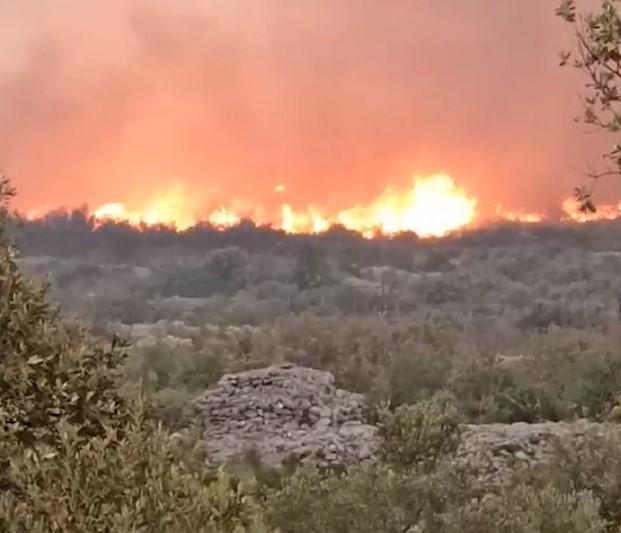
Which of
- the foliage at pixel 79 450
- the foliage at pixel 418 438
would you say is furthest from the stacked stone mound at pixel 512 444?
the foliage at pixel 79 450

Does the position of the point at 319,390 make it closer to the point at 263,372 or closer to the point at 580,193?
the point at 263,372

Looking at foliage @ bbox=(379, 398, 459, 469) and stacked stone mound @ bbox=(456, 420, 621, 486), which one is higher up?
foliage @ bbox=(379, 398, 459, 469)

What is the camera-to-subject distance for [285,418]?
141 feet

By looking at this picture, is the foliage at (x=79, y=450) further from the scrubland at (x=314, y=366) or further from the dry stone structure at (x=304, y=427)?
the dry stone structure at (x=304, y=427)

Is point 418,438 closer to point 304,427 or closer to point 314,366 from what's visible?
point 304,427

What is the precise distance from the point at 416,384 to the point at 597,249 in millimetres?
81874

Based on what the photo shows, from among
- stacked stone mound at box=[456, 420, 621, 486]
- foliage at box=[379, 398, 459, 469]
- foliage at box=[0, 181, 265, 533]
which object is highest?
foliage at box=[0, 181, 265, 533]

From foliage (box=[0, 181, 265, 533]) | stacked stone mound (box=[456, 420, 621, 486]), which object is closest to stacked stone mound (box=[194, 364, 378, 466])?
stacked stone mound (box=[456, 420, 621, 486])

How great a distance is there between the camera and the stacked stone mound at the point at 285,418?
3862 centimetres

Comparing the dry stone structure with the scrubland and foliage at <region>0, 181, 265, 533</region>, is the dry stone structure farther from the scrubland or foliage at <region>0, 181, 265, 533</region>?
foliage at <region>0, 181, 265, 533</region>

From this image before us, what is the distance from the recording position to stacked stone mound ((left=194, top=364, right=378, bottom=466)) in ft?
127

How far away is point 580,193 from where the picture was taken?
27.7 feet

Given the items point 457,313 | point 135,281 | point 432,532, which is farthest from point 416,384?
point 135,281

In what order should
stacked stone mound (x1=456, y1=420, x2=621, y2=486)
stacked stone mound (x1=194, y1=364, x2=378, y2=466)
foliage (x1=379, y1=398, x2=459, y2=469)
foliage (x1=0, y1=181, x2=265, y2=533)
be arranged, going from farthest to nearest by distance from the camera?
1. stacked stone mound (x1=194, y1=364, x2=378, y2=466)
2. stacked stone mound (x1=456, y1=420, x2=621, y2=486)
3. foliage (x1=379, y1=398, x2=459, y2=469)
4. foliage (x1=0, y1=181, x2=265, y2=533)
